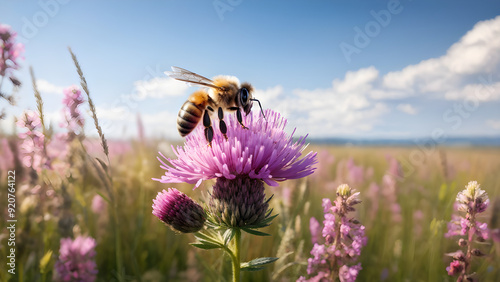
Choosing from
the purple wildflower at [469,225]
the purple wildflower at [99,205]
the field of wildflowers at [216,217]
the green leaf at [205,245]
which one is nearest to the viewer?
the purple wildflower at [469,225]

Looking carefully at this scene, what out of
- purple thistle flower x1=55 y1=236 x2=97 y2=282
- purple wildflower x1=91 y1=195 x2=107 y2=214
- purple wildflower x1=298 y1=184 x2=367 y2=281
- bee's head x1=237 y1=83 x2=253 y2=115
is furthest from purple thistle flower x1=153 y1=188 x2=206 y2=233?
purple wildflower x1=91 y1=195 x2=107 y2=214

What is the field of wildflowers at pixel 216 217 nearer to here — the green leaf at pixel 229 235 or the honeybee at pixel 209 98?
the green leaf at pixel 229 235

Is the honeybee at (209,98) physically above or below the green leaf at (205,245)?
above

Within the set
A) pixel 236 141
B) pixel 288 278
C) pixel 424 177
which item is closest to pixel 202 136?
pixel 236 141

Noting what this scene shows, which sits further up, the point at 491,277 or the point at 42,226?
the point at 42,226

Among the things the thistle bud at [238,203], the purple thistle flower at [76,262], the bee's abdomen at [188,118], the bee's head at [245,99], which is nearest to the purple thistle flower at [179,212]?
the thistle bud at [238,203]

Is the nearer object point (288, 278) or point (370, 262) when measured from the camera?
point (288, 278)

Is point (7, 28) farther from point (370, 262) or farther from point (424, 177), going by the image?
point (424, 177)
